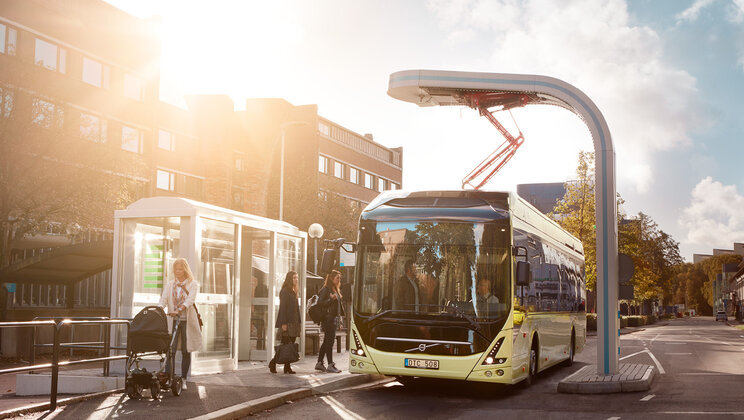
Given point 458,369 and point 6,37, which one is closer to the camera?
point 458,369

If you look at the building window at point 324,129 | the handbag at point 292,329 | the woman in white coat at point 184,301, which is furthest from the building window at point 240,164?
the woman in white coat at point 184,301

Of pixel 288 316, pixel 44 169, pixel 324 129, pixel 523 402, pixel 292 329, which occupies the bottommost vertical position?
pixel 523 402

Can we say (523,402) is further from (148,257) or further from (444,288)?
(148,257)

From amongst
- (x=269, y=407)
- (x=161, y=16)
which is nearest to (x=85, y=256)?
(x=269, y=407)

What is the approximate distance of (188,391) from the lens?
11711 millimetres

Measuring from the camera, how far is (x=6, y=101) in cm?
2206

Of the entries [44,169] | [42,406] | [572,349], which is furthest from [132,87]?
[42,406]

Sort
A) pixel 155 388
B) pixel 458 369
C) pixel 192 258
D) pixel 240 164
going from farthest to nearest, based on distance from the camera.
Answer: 1. pixel 240 164
2. pixel 192 258
3. pixel 458 369
4. pixel 155 388

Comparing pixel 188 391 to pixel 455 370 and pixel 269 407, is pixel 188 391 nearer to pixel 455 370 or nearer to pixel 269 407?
pixel 269 407

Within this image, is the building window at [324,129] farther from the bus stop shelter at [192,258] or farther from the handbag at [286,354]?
the handbag at [286,354]

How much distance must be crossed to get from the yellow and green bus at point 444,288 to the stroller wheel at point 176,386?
8.72 feet

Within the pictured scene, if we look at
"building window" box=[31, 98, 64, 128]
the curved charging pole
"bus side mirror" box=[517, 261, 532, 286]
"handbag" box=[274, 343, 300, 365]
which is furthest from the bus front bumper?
"building window" box=[31, 98, 64, 128]

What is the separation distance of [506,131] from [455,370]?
5785 mm

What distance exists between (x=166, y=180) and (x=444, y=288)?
41.5 m
